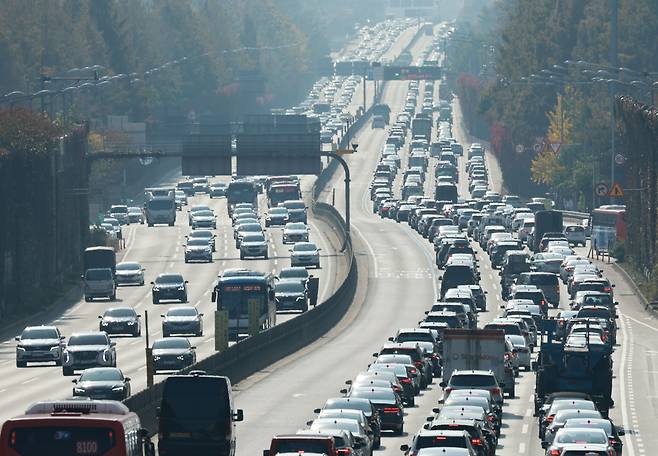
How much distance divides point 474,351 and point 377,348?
21250 mm

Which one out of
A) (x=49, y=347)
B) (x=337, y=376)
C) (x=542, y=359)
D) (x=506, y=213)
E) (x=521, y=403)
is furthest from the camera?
(x=506, y=213)

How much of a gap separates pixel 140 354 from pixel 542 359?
27.8 metres

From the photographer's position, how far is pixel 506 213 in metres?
152

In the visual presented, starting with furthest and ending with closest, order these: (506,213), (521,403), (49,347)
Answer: (506,213) < (49,347) < (521,403)

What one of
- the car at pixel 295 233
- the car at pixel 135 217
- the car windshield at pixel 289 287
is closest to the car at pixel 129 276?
the car windshield at pixel 289 287

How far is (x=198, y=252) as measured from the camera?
443ft

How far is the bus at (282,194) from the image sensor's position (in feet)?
588

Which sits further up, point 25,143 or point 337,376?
point 25,143

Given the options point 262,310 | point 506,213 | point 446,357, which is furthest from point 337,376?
point 506,213

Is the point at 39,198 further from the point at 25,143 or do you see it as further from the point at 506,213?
the point at 506,213

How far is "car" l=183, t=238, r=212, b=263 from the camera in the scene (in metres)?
135

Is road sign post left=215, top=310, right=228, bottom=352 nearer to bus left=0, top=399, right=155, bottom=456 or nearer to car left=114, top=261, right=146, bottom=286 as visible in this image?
car left=114, top=261, right=146, bottom=286

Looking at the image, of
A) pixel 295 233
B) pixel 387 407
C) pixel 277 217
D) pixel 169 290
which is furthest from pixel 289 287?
pixel 277 217

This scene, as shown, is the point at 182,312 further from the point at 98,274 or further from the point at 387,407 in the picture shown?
the point at 387,407
